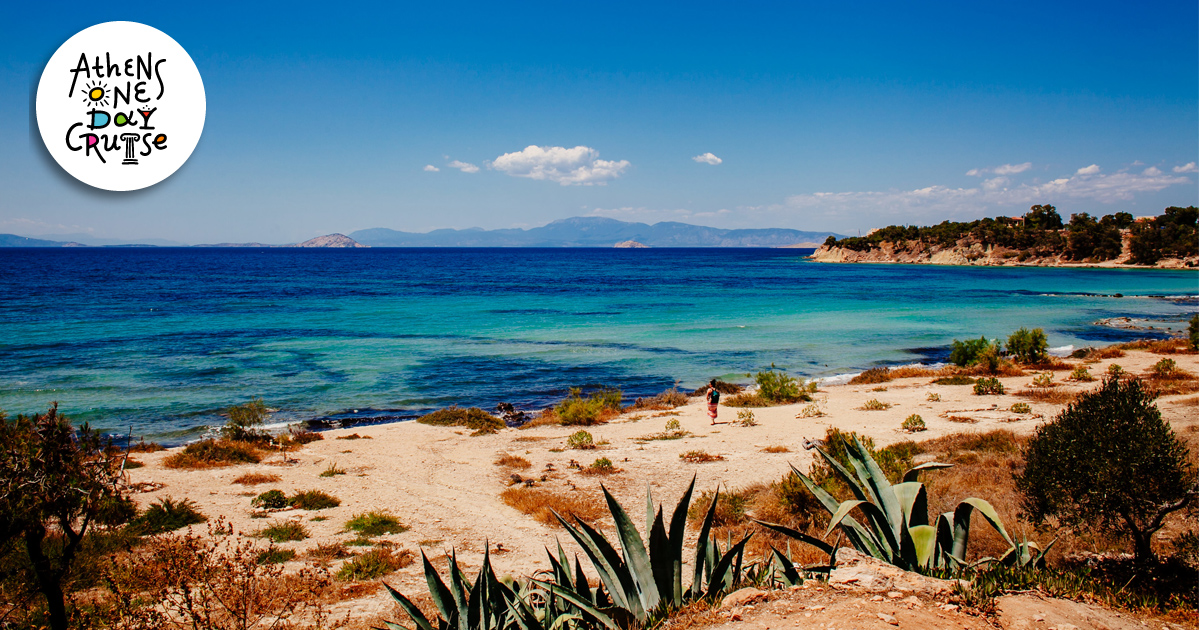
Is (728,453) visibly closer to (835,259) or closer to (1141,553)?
(1141,553)

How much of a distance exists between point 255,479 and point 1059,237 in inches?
5415

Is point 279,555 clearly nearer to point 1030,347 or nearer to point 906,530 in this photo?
point 906,530

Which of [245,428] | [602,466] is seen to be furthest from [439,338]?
[602,466]

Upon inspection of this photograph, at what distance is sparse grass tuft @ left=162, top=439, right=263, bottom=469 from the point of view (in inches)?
513

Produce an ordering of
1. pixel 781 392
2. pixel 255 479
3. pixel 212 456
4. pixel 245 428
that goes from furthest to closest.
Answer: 1. pixel 781 392
2. pixel 245 428
3. pixel 212 456
4. pixel 255 479

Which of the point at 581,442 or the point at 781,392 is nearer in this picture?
the point at 581,442

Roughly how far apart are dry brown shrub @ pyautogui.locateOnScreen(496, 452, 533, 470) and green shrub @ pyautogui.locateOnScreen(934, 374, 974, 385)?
15.8m

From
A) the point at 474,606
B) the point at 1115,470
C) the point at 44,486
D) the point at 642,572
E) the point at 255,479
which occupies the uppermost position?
the point at 44,486

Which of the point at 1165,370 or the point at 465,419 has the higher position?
the point at 1165,370

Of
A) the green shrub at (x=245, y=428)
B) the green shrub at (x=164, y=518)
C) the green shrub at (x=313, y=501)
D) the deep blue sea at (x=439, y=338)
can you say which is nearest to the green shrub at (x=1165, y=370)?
the deep blue sea at (x=439, y=338)

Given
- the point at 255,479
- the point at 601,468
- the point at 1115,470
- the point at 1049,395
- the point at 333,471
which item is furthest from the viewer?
the point at 1049,395

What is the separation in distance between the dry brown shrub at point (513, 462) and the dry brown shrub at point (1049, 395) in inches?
554

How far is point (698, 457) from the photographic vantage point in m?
12.5

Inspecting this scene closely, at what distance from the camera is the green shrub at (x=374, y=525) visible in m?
8.80
